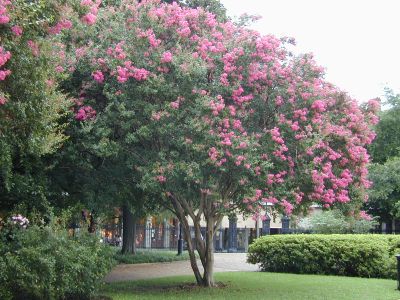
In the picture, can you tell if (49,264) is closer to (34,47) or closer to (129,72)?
(34,47)

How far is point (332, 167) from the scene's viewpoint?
44.4ft

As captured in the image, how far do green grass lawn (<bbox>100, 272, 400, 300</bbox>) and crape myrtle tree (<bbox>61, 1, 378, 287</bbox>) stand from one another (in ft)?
7.15

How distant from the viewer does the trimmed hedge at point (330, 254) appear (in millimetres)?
19516

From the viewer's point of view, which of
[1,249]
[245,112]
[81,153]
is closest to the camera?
[1,249]

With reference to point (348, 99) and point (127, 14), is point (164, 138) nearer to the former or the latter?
point (127, 14)

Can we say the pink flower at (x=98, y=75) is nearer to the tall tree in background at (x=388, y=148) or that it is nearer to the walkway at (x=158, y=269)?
the walkway at (x=158, y=269)

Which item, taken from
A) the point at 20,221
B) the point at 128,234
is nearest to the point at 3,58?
the point at 20,221

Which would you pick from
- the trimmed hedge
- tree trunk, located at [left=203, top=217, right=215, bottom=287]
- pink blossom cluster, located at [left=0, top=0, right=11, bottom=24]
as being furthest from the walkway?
pink blossom cluster, located at [left=0, top=0, right=11, bottom=24]

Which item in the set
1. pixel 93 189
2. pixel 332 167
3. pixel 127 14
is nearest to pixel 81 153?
pixel 93 189

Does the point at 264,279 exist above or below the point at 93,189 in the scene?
below

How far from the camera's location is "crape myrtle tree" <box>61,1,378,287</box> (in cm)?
1244

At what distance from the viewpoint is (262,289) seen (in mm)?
15125

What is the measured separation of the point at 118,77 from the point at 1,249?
4.23m

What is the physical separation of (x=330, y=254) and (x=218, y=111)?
394 inches
